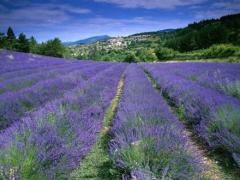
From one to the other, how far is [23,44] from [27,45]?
30.6 inches

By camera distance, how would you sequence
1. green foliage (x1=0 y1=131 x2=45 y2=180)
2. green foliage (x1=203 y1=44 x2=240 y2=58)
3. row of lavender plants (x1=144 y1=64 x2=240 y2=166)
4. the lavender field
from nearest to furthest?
green foliage (x1=0 y1=131 x2=45 y2=180) < the lavender field < row of lavender plants (x1=144 y1=64 x2=240 y2=166) < green foliage (x1=203 y1=44 x2=240 y2=58)

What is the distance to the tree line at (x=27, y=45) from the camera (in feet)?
170

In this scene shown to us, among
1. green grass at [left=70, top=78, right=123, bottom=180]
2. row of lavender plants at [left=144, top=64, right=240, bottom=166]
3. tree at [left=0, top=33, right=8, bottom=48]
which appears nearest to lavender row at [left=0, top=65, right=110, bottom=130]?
green grass at [left=70, top=78, right=123, bottom=180]

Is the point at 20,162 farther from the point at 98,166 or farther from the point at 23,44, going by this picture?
the point at 23,44

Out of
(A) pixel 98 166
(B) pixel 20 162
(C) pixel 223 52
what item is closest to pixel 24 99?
(A) pixel 98 166

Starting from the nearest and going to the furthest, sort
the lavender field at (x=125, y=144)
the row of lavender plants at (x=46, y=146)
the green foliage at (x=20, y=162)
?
the green foliage at (x=20, y=162) → the row of lavender plants at (x=46, y=146) → the lavender field at (x=125, y=144)

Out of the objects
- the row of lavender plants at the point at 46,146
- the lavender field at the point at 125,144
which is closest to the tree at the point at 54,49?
the lavender field at the point at 125,144

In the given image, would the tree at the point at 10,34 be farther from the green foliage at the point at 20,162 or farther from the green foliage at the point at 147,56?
the green foliage at the point at 20,162

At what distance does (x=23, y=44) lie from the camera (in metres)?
52.9

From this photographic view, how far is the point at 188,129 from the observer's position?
5207 mm

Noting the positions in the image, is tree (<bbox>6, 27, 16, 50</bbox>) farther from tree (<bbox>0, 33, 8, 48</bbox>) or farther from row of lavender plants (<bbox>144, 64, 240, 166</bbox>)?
row of lavender plants (<bbox>144, 64, 240, 166</bbox>)

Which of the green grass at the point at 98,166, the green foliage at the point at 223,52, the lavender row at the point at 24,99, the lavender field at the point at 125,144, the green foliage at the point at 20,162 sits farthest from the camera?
the green foliage at the point at 223,52

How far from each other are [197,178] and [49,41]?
60.9m

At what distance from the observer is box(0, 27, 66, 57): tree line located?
51731 mm
